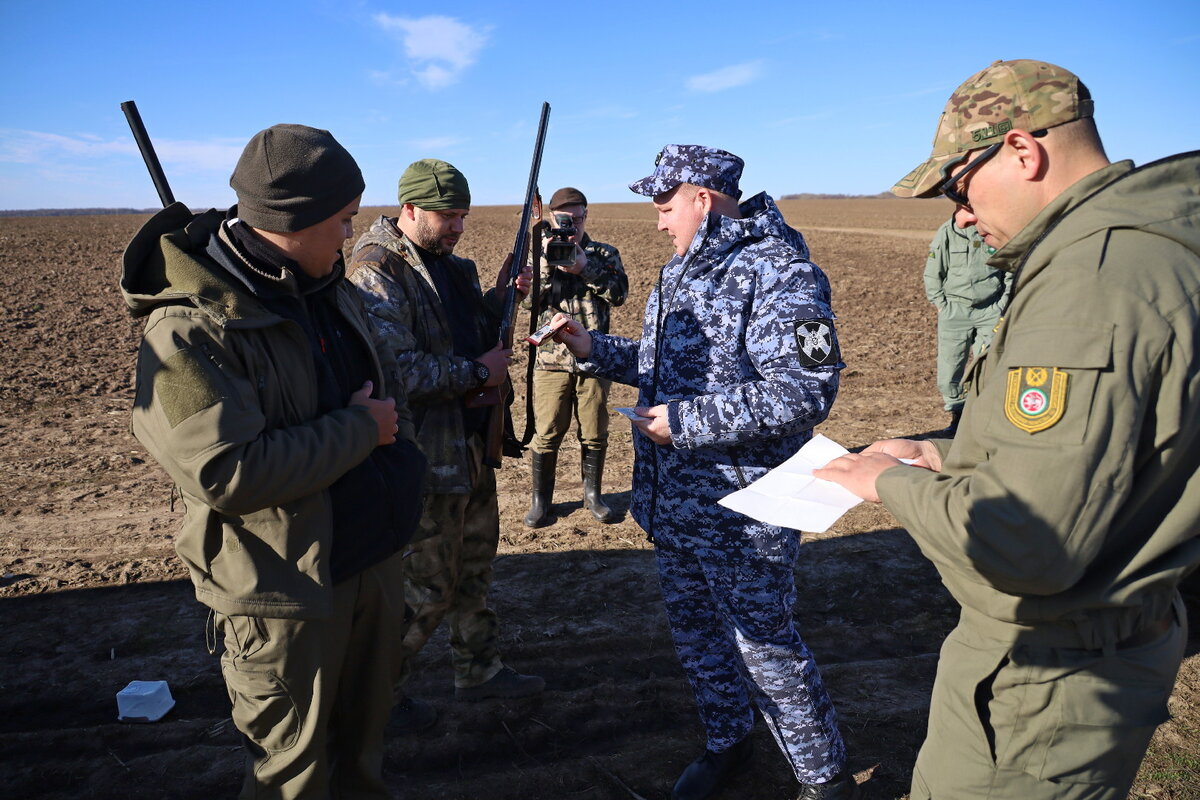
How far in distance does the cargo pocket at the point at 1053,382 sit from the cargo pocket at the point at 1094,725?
24.1 inches

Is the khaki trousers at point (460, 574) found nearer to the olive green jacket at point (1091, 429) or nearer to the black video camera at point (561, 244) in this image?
the black video camera at point (561, 244)

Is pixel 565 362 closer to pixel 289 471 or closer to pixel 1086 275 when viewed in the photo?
pixel 289 471

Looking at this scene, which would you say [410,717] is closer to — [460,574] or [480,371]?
[460,574]

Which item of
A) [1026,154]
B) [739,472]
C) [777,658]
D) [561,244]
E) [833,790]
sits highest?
[1026,154]

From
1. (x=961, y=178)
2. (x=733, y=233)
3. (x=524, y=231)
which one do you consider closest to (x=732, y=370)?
(x=733, y=233)

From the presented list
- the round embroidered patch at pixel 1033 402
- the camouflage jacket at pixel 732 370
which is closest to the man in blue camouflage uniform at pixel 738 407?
the camouflage jacket at pixel 732 370

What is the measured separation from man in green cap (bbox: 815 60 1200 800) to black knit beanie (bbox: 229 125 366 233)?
1.65m

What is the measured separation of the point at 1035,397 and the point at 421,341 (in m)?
2.76

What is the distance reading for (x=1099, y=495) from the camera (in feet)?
4.99

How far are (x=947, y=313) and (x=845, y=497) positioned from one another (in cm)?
644

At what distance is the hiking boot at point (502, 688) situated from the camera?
157 inches

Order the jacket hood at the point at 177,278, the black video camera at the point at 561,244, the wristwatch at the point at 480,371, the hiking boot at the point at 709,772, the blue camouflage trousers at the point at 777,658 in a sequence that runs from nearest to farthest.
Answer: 1. the jacket hood at the point at 177,278
2. the blue camouflage trousers at the point at 777,658
3. the hiking boot at the point at 709,772
4. the wristwatch at the point at 480,371
5. the black video camera at the point at 561,244

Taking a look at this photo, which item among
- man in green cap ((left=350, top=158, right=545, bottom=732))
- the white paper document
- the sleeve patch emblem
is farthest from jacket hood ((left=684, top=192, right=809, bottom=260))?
man in green cap ((left=350, top=158, right=545, bottom=732))

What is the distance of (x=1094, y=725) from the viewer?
1.76m
